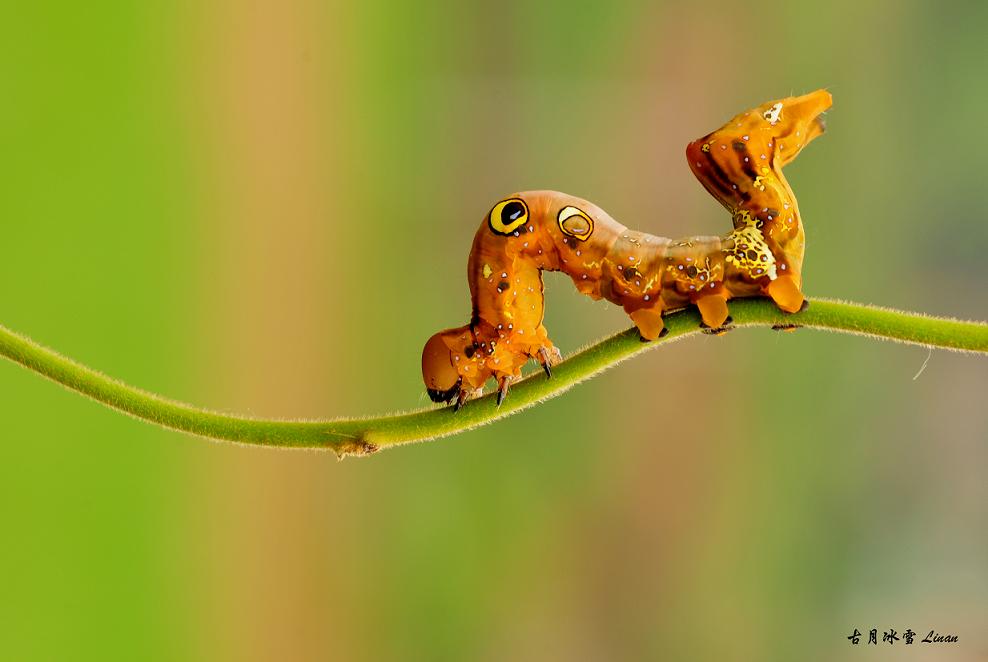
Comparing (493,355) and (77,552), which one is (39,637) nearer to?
(77,552)

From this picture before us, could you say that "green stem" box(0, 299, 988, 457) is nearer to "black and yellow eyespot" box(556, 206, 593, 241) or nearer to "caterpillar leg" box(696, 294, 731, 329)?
"caterpillar leg" box(696, 294, 731, 329)

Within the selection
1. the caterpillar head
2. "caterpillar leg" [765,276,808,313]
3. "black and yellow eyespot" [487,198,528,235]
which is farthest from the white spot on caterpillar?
the caterpillar head

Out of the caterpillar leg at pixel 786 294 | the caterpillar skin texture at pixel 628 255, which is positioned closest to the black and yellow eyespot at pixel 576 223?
the caterpillar skin texture at pixel 628 255

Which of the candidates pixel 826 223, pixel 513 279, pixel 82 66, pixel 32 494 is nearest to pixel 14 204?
pixel 82 66

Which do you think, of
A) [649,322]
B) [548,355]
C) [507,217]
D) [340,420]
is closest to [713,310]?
[649,322]

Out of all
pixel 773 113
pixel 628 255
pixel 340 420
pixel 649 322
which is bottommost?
pixel 340 420

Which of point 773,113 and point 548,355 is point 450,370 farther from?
point 773,113
